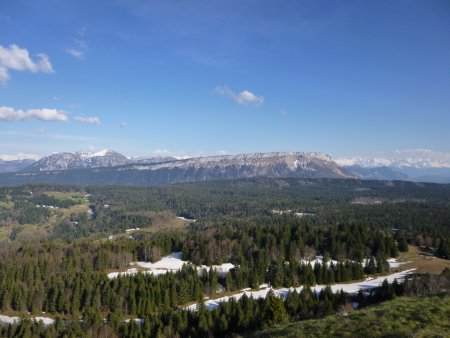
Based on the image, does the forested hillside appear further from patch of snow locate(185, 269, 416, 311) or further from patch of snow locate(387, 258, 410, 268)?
patch of snow locate(387, 258, 410, 268)

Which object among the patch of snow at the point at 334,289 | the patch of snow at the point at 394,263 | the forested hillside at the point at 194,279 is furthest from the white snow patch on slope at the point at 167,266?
the patch of snow at the point at 394,263

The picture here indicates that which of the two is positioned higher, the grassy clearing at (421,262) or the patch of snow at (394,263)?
the grassy clearing at (421,262)

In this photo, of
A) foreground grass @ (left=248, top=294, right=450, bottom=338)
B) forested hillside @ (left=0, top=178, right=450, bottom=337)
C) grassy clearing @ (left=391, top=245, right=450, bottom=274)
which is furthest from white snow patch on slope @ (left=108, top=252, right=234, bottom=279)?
foreground grass @ (left=248, top=294, right=450, bottom=338)

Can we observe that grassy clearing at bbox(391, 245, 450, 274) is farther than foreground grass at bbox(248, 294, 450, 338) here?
Yes

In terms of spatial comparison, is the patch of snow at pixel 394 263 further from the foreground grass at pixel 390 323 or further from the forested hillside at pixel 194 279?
the foreground grass at pixel 390 323

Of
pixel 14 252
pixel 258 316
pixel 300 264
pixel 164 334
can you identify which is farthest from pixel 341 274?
pixel 14 252

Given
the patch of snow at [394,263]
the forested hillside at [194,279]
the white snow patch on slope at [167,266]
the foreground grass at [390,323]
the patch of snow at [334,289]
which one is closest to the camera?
the foreground grass at [390,323]

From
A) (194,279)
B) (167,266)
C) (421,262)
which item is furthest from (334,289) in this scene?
(167,266)
